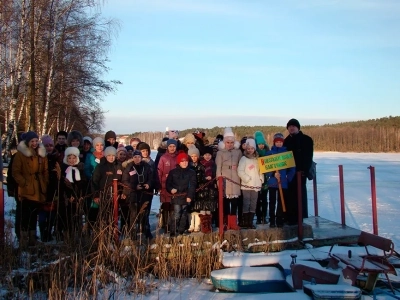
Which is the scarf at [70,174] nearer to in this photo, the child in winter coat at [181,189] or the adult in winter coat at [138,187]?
the adult in winter coat at [138,187]

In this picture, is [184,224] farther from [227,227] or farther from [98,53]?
[98,53]

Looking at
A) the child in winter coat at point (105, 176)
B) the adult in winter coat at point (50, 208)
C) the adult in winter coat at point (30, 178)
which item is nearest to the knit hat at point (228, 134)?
the child in winter coat at point (105, 176)

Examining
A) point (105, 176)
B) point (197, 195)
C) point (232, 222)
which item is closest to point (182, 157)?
point (197, 195)

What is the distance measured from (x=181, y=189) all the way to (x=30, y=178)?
7.54ft

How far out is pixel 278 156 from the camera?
775 cm

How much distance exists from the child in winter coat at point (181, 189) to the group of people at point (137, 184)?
0.6 inches

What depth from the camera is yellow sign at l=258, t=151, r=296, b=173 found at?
25.3 ft

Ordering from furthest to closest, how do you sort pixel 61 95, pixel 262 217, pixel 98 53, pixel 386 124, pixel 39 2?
pixel 386 124 → pixel 61 95 → pixel 98 53 → pixel 39 2 → pixel 262 217

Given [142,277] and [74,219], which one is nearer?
[142,277]

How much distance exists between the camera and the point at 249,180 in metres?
7.82

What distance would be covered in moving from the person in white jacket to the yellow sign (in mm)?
169

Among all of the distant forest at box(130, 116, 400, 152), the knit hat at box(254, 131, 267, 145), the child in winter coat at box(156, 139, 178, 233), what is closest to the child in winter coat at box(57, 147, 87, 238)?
the child in winter coat at box(156, 139, 178, 233)

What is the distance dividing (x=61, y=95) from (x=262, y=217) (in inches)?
559

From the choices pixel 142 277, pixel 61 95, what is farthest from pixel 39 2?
pixel 142 277
